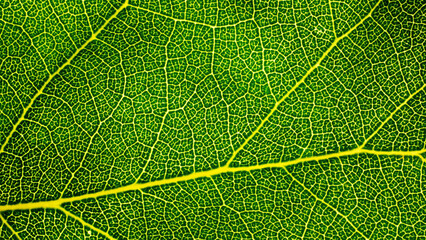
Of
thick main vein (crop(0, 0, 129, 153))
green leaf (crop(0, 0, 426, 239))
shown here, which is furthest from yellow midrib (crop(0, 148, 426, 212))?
thick main vein (crop(0, 0, 129, 153))

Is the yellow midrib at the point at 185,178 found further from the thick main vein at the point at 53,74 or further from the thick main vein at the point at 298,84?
the thick main vein at the point at 53,74

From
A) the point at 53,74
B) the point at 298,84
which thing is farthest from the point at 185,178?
the point at 53,74

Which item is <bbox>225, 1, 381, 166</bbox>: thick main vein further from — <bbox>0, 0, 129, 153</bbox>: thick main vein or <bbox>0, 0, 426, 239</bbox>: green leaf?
<bbox>0, 0, 129, 153</bbox>: thick main vein

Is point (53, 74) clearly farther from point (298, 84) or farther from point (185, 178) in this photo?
point (298, 84)

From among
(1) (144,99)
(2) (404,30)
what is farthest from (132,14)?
(2) (404,30)

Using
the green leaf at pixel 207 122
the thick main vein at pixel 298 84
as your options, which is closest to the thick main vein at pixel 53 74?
the green leaf at pixel 207 122

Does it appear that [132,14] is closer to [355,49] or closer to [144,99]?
[144,99]

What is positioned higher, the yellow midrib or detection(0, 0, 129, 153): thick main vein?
detection(0, 0, 129, 153): thick main vein

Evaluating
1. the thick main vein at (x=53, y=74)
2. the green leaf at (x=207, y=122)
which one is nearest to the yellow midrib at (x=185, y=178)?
the green leaf at (x=207, y=122)

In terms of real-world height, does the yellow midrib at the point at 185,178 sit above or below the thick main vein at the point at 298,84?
below
